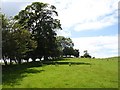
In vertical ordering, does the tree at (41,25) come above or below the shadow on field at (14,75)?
above

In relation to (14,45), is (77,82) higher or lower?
lower

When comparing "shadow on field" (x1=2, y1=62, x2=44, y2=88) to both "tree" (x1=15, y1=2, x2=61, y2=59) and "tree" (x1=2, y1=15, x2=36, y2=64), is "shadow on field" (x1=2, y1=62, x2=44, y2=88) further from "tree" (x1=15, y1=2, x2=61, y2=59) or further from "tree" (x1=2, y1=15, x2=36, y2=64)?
"tree" (x1=15, y1=2, x2=61, y2=59)

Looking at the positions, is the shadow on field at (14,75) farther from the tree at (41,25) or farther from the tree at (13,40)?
the tree at (41,25)

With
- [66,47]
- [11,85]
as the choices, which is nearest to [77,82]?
[11,85]

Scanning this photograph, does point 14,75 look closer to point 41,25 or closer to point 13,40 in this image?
point 13,40

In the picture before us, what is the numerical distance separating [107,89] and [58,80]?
25.3 ft

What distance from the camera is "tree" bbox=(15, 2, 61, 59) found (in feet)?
260

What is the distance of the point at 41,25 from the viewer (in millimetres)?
80562

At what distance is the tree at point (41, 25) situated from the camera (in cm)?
7938

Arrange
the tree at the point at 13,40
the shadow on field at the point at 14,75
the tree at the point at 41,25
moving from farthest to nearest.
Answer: the tree at the point at 41,25 → the tree at the point at 13,40 → the shadow on field at the point at 14,75

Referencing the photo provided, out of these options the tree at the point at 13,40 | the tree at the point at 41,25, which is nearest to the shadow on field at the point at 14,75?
the tree at the point at 13,40

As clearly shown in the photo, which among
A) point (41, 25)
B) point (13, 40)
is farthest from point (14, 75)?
point (41, 25)

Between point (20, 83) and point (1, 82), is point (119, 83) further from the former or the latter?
point (1, 82)

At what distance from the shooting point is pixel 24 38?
6291 cm
